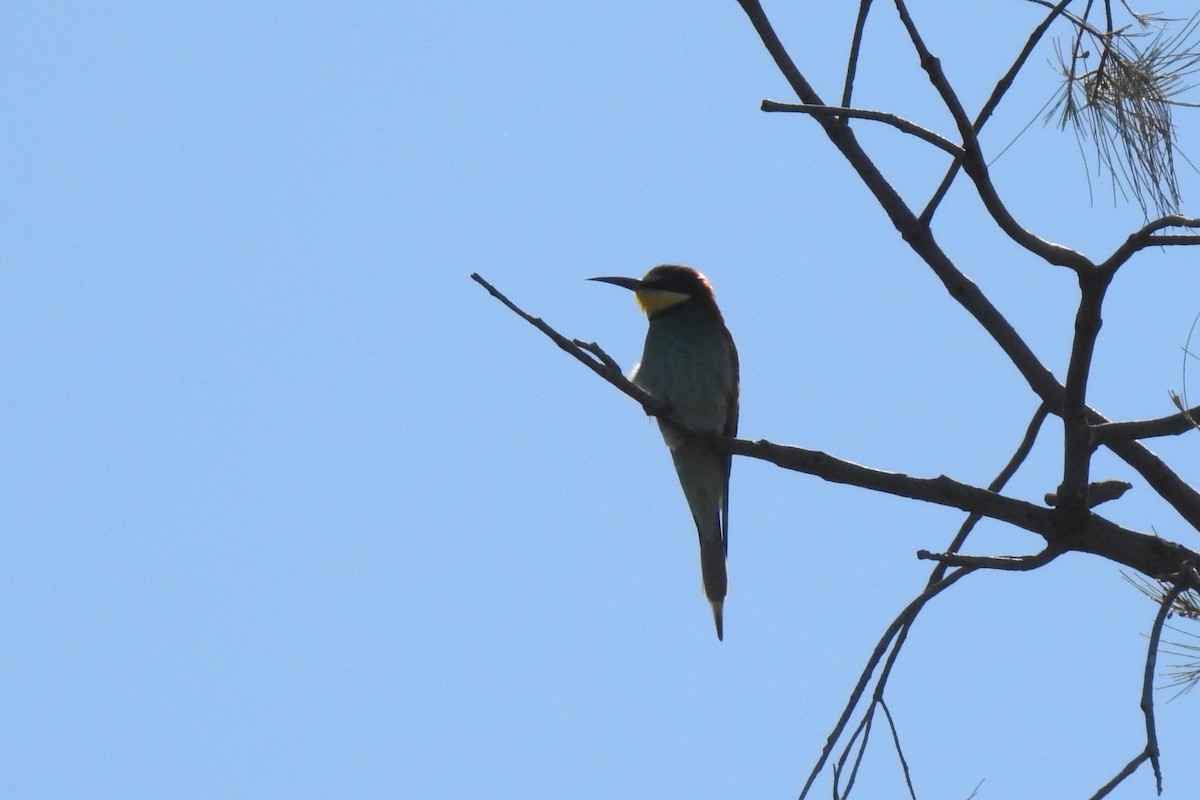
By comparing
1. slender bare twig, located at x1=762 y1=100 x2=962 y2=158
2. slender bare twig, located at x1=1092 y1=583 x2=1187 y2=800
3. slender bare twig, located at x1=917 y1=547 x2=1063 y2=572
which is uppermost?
slender bare twig, located at x1=762 y1=100 x2=962 y2=158

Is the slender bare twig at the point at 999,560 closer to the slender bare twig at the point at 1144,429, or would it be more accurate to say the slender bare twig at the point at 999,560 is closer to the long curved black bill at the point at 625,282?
the slender bare twig at the point at 1144,429

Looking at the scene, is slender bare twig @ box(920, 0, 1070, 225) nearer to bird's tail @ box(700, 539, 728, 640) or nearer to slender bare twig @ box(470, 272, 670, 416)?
slender bare twig @ box(470, 272, 670, 416)

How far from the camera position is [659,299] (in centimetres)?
515

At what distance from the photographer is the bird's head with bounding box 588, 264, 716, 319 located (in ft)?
16.8

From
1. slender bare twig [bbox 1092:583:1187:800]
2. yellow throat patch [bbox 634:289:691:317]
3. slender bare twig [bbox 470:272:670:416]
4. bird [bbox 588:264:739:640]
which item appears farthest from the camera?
yellow throat patch [bbox 634:289:691:317]

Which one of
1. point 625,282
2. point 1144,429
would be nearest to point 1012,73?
point 1144,429

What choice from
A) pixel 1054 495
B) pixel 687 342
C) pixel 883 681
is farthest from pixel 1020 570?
pixel 687 342

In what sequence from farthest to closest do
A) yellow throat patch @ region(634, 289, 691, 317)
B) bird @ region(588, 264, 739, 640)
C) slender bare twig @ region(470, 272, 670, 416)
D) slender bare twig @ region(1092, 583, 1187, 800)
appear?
yellow throat patch @ region(634, 289, 691, 317), bird @ region(588, 264, 739, 640), slender bare twig @ region(470, 272, 670, 416), slender bare twig @ region(1092, 583, 1187, 800)

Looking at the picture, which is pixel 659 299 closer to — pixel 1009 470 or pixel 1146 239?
pixel 1009 470

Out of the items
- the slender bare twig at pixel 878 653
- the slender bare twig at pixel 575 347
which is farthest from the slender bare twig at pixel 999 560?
the slender bare twig at pixel 575 347

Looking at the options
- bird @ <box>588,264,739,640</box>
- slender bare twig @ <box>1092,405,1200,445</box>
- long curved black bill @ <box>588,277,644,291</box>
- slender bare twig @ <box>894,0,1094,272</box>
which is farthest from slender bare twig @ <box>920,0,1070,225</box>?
long curved black bill @ <box>588,277,644,291</box>

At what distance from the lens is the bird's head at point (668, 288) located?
5.12 m

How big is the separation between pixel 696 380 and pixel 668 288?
55cm

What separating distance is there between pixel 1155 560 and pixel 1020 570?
308mm
